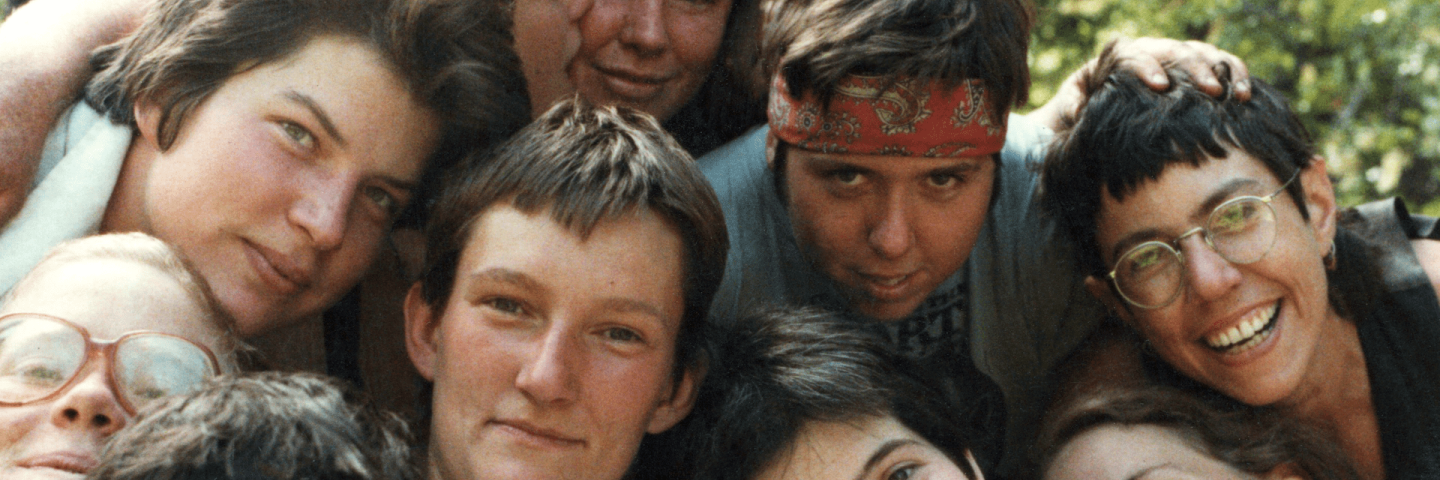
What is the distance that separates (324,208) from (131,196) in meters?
0.51

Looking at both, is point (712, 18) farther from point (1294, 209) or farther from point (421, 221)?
point (1294, 209)

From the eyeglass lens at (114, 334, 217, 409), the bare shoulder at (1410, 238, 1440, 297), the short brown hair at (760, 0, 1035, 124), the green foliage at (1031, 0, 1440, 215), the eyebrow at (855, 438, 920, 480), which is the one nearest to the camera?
the eyeglass lens at (114, 334, 217, 409)

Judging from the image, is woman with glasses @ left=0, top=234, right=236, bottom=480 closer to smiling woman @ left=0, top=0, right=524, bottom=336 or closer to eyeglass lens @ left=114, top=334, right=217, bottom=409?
eyeglass lens @ left=114, top=334, right=217, bottom=409

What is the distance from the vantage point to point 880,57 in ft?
9.46

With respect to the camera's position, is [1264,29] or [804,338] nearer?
[804,338]

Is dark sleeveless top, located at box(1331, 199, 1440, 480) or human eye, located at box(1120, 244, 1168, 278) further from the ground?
human eye, located at box(1120, 244, 1168, 278)

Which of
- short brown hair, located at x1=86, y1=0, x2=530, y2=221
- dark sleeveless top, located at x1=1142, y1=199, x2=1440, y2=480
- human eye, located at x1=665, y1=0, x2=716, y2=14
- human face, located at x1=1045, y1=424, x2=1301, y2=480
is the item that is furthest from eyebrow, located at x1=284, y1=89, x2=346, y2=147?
dark sleeveless top, located at x1=1142, y1=199, x2=1440, y2=480

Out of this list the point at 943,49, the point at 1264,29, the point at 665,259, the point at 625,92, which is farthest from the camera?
the point at 1264,29

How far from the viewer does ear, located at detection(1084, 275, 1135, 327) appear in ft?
10.7

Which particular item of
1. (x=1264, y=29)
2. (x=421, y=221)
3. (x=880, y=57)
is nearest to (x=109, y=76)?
(x=421, y=221)

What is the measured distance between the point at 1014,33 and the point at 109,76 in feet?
7.32

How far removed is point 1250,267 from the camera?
3062 mm

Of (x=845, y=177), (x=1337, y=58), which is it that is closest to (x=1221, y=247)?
(x=845, y=177)

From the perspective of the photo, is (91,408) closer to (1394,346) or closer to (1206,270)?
(1206,270)
